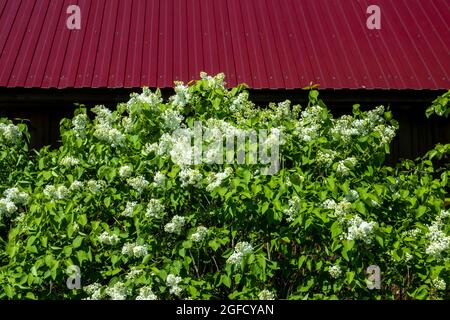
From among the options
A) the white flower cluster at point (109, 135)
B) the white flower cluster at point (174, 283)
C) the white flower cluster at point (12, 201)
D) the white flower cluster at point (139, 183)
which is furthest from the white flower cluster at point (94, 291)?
the white flower cluster at point (109, 135)

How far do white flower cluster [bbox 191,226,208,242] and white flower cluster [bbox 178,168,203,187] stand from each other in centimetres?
30

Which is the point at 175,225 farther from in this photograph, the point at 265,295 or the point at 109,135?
the point at 109,135

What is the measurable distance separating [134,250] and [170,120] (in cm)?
105

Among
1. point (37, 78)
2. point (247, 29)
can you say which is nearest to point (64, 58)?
point (37, 78)

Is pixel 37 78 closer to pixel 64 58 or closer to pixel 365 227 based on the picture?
pixel 64 58

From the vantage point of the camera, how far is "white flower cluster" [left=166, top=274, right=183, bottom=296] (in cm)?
352

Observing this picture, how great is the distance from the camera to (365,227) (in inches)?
133

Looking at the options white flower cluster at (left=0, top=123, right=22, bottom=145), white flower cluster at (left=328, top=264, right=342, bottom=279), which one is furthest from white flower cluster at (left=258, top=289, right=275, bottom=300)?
white flower cluster at (left=0, top=123, right=22, bottom=145)

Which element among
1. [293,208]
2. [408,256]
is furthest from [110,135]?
[408,256]

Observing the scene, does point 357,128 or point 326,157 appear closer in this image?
point 326,157

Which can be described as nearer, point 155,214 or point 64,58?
point 155,214

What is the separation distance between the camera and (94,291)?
3670 mm

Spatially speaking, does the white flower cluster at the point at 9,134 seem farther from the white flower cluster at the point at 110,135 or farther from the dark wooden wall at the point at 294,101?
the dark wooden wall at the point at 294,101
